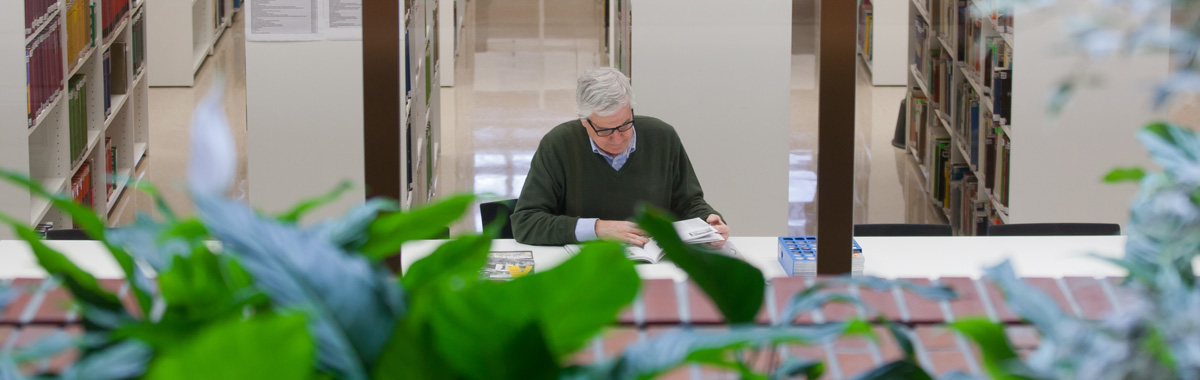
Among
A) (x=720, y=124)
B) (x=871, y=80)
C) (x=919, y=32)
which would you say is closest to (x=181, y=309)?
(x=720, y=124)

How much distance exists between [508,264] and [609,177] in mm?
732

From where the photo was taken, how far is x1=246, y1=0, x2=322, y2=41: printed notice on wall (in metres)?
4.68

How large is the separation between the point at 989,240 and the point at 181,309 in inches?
115

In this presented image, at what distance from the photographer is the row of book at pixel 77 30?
5.39 metres

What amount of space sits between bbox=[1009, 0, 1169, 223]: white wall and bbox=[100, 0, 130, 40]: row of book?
13.4 feet

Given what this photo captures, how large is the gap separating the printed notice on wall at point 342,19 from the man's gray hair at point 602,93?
4.59ft

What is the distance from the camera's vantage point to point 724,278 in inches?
32.7

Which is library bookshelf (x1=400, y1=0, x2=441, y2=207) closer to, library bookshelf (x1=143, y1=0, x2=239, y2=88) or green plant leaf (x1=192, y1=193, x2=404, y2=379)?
library bookshelf (x1=143, y1=0, x2=239, y2=88)

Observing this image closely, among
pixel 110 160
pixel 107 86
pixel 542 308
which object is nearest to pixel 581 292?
pixel 542 308

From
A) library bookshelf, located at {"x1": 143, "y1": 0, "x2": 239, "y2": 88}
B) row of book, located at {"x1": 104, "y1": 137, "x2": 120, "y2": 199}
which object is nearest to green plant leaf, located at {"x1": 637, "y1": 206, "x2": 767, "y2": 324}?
row of book, located at {"x1": 104, "y1": 137, "x2": 120, "y2": 199}

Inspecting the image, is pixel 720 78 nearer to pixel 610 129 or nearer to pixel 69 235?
pixel 610 129

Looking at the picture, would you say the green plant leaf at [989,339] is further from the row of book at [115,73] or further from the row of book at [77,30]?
the row of book at [115,73]

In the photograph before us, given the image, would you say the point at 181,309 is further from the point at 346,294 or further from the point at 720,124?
the point at 720,124

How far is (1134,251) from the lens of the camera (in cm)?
72
